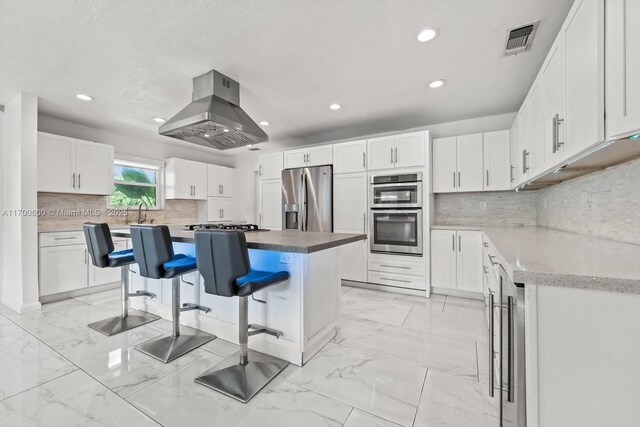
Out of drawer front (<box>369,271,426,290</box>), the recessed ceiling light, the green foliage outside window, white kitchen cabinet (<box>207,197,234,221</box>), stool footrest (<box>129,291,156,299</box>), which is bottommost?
drawer front (<box>369,271,426,290</box>)

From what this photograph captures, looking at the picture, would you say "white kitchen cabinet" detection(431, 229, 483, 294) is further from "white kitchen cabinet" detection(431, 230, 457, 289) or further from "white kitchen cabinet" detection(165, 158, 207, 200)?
"white kitchen cabinet" detection(165, 158, 207, 200)

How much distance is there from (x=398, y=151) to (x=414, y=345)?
2538 mm

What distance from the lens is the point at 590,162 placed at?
64.1 inches

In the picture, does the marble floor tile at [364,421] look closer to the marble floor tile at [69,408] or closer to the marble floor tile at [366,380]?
the marble floor tile at [366,380]

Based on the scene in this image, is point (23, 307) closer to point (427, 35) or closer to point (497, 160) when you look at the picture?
point (427, 35)

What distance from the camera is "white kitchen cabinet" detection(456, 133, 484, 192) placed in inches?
142

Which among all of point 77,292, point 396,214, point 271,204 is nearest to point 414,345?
point 396,214

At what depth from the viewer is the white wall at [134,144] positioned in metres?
3.95

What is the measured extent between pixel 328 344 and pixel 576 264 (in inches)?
72.7

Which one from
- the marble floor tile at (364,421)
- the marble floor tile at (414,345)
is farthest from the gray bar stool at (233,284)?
the marble floor tile at (414,345)

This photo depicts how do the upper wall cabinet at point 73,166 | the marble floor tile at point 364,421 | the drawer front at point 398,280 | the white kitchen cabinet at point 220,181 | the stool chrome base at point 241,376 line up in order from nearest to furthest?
the marble floor tile at point 364,421, the stool chrome base at point 241,376, the upper wall cabinet at point 73,166, the drawer front at point 398,280, the white kitchen cabinet at point 220,181

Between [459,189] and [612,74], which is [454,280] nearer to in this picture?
[459,189]

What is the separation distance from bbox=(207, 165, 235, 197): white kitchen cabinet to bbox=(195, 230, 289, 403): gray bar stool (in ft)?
14.4

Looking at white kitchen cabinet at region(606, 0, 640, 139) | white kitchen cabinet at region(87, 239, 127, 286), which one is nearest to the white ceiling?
white kitchen cabinet at region(606, 0, 640, 139)
